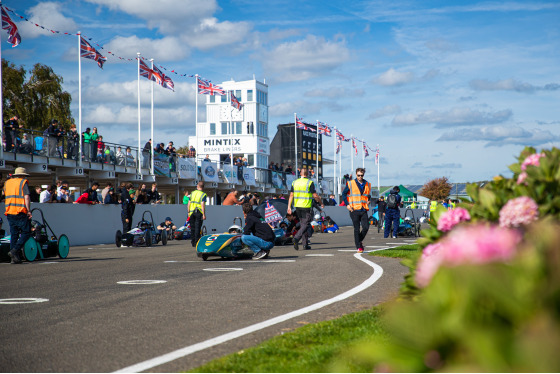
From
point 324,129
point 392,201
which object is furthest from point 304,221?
point 324,129

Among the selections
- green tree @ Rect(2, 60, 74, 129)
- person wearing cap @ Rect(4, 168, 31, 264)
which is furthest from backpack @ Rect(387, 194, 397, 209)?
green tree @ Rect(2, 60, 74, 129)

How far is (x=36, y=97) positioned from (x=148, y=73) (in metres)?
16.7

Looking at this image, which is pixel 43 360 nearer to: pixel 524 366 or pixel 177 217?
pixel 524 366

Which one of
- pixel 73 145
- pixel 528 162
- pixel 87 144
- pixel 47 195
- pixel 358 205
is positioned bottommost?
pixel 358 205

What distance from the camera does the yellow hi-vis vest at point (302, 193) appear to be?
1845 centimetres

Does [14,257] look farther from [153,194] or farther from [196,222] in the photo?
[153,194]

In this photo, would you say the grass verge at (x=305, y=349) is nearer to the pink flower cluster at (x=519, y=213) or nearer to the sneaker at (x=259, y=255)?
the pink flower cluster at (x=519, y=213)

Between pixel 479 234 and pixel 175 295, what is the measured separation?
24.5ft

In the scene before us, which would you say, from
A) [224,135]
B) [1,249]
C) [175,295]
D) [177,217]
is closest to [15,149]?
[177,217]

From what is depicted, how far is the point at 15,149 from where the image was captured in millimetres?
25672

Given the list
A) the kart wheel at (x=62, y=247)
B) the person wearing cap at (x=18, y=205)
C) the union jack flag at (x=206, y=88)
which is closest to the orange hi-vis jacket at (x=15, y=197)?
the person wearing cap at (x=18, y=205)

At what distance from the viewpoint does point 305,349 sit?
16.6 feet

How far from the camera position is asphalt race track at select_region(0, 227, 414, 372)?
204 inches

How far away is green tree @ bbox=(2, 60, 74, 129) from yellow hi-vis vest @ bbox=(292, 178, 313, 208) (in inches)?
1374
